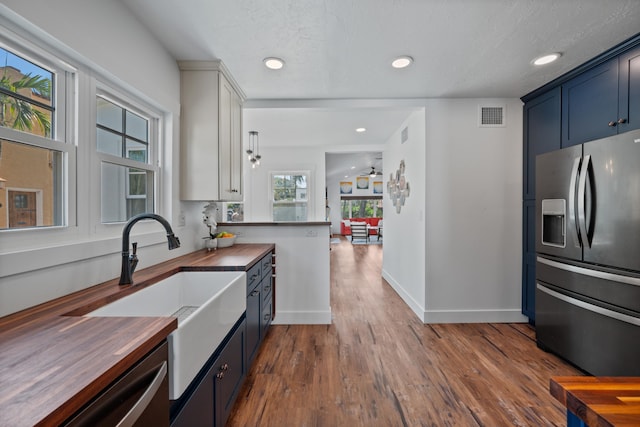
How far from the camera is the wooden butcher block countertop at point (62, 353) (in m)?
0.55

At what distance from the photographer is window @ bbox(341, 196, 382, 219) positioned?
13500 mm

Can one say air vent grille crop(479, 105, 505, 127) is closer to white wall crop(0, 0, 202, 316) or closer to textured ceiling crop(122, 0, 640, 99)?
textured ceiling crop(122, 0, 640, 99)

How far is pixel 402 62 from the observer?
228 centimetres

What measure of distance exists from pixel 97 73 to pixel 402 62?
6.98ft

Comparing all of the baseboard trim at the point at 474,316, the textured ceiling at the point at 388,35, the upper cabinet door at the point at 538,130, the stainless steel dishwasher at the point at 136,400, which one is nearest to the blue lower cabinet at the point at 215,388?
the stainless steel dishwasher at the point at 136,400

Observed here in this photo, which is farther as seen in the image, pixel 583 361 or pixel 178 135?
pixel 178 135

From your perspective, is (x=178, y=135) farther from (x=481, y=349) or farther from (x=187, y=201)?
(x=481, y=349)

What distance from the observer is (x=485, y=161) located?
306 cm

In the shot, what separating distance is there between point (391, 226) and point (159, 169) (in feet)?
11.9

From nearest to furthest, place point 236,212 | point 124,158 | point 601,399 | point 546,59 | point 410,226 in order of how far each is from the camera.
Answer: point 601,399
point 124,158
point 546,59
point 410,226
point 236,212

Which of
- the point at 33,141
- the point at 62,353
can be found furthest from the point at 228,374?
the point at 33,141

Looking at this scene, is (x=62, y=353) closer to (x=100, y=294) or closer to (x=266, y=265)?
(x=100, y=294)

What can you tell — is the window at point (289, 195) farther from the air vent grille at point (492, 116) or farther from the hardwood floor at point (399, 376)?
the air vent grille at point (492, 116)

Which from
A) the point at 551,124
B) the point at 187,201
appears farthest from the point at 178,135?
the point at 551,124
